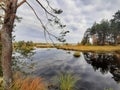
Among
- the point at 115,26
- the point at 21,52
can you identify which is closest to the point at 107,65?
the point at 21,52

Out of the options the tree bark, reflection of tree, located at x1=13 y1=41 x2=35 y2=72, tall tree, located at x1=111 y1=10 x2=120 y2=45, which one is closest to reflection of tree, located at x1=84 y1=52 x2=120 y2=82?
reflection of tree, located at x1=13 y1=41 x2=35 y2=72

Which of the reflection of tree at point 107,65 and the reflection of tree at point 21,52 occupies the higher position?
the reflection of tree at point 21,52

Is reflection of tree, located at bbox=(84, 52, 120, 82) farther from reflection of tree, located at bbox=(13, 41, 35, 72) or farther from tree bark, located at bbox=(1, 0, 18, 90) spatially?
tree bark, located at bbox=(1, 0, 18, 90)

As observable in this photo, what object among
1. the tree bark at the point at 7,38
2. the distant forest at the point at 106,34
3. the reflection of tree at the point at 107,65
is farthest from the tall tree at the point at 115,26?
the tree bark at the point at 7,38

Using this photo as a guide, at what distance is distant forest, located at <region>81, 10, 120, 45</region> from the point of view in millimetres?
80062

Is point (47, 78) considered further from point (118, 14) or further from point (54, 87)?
point (118, 14)

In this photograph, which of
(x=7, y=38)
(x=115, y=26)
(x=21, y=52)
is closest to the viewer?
(x=7, y=38)

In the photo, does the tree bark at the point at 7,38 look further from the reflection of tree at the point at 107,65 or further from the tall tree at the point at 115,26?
the tall tree at the point at 115,26

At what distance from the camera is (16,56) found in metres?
14.3

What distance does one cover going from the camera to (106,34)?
8162 centimetres

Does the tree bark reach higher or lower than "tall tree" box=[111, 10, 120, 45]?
lower

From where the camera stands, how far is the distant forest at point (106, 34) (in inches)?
3152

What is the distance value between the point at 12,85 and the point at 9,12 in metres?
2.16

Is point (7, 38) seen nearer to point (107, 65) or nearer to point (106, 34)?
point (107, 65)
